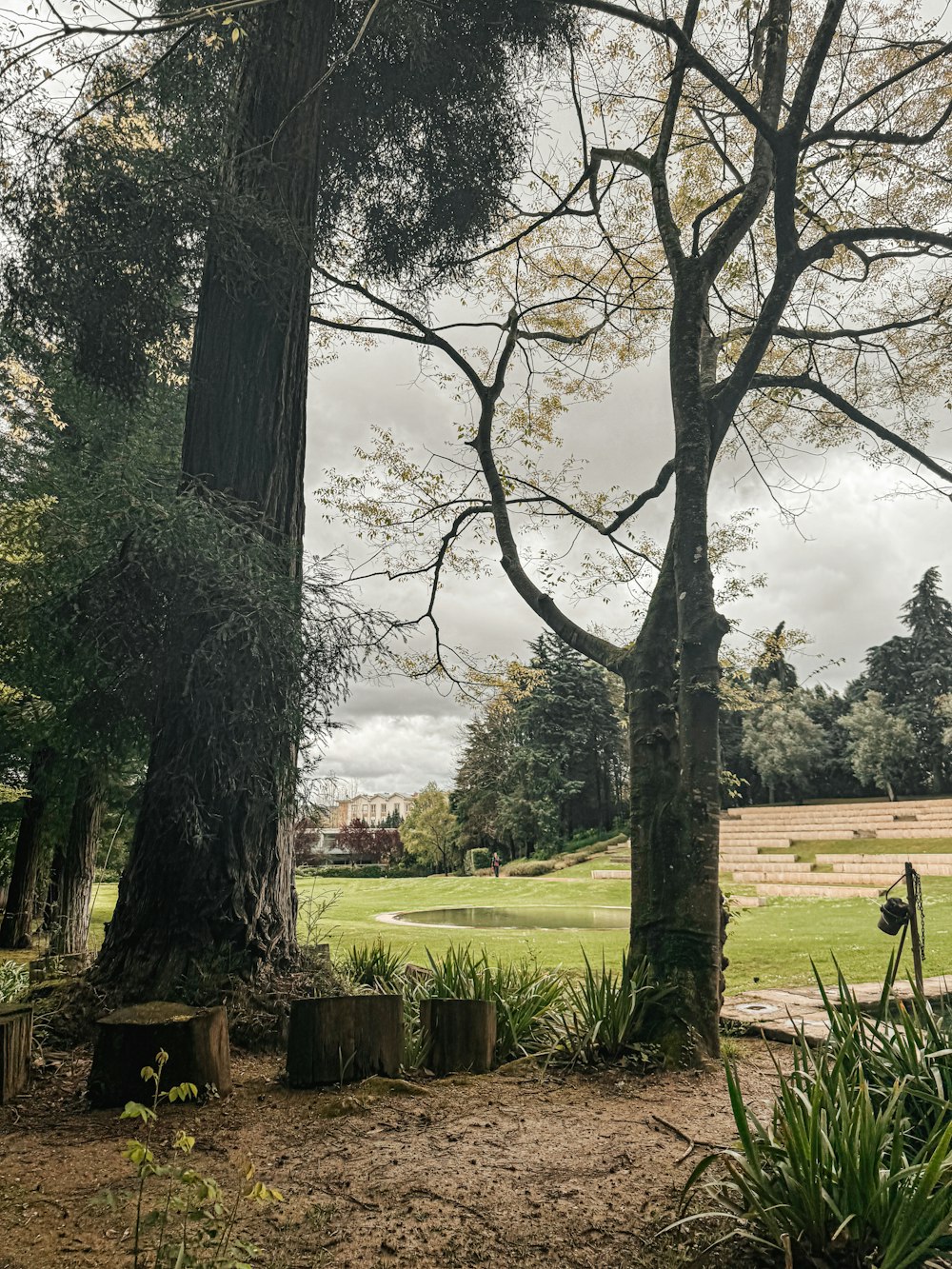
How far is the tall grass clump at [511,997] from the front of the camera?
176 inches

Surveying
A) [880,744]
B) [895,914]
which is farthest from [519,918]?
[880,744]

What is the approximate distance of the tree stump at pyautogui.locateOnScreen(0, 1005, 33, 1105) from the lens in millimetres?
3504

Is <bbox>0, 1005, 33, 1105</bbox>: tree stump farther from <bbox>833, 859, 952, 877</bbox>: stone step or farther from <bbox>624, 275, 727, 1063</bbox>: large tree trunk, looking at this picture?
<bbox>833, 859, 952, 877</bbox>: stone step

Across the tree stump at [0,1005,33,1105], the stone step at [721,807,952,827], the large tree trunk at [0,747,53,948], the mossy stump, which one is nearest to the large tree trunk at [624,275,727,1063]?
the tree stump at [0,1005,33,1105]

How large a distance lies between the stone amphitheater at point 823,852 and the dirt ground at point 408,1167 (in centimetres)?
1513

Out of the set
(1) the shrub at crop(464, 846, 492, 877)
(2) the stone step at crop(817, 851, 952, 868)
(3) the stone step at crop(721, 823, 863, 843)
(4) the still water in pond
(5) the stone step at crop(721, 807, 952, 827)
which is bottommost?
(1) the shrub at crop(464, 846, 492, 877)

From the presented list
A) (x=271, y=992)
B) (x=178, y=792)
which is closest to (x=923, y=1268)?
(x=271, y=992)

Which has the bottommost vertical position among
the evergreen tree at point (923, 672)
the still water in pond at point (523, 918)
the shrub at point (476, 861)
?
the shrub at point (476, 861)

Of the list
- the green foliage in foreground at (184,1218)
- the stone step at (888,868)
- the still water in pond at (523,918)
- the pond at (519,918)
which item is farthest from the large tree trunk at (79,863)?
the stone step at (888,868)

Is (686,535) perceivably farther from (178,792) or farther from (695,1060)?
(178,792)

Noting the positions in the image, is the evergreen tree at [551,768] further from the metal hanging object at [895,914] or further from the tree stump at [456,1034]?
the tree stump at [456,1034]

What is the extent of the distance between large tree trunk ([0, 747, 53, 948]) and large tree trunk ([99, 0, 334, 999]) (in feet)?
21.9

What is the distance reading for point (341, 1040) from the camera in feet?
11.9

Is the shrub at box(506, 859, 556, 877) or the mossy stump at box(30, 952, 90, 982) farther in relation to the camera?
the shrub at box(506, 859, 556, 877)
